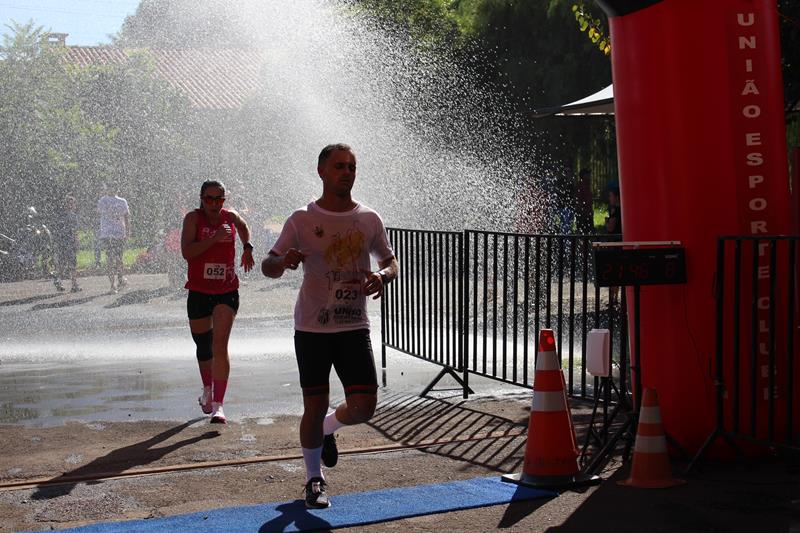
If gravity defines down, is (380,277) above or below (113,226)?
below

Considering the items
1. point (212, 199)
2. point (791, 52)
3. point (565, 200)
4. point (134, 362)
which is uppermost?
point (791, 52)

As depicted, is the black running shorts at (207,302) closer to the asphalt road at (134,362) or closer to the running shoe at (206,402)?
the running shoe at (206,402)

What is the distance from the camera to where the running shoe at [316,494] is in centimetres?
617

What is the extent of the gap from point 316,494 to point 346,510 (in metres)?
0.20

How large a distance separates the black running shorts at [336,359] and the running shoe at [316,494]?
1.50 ft

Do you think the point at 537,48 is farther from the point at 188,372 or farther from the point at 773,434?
the point at 773,434

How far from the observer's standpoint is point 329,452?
685cm

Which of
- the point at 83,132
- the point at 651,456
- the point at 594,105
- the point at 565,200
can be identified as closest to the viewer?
the point at 651,456

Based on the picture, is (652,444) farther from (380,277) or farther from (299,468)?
(299,468)

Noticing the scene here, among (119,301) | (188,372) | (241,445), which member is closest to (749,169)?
(241,445)

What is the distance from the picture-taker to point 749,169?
22.7 feet

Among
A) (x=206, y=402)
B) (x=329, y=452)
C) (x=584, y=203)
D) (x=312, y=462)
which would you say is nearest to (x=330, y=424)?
(x=329, y=452)

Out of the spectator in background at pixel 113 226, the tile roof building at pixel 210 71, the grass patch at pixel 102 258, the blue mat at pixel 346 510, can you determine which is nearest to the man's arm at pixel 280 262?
the blue mat at pixel 346 510

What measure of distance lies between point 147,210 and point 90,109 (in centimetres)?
611
